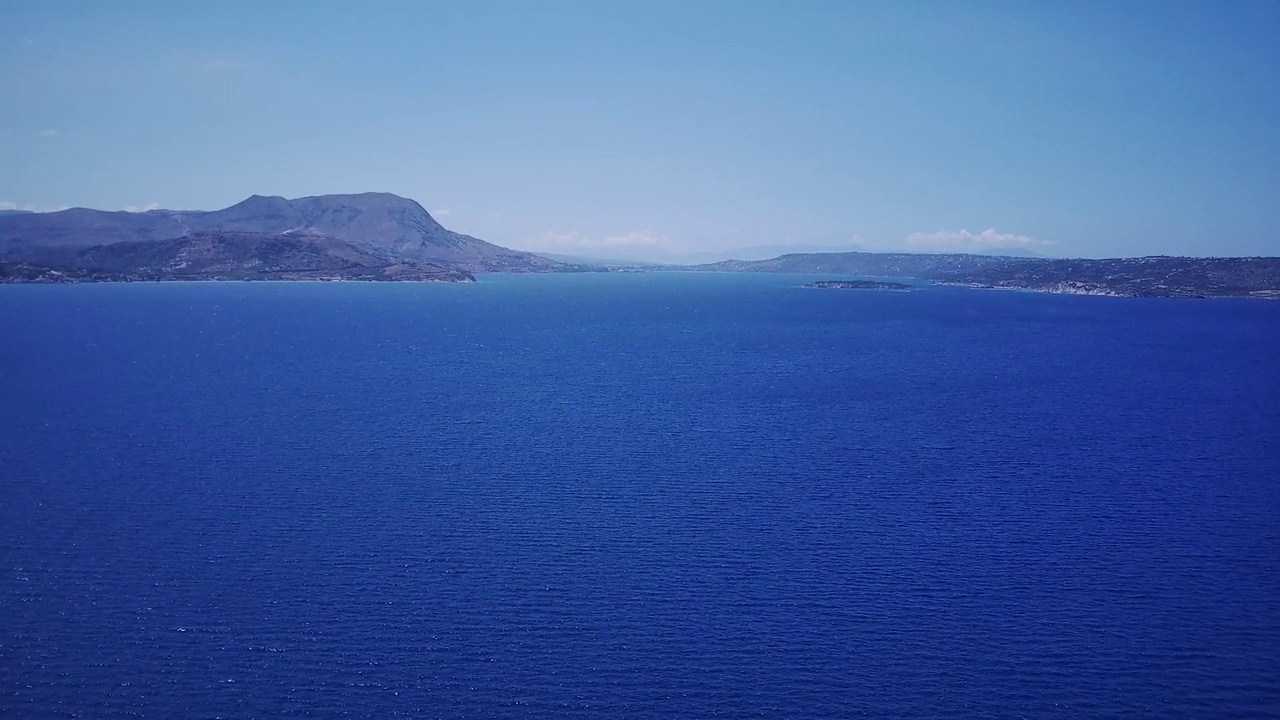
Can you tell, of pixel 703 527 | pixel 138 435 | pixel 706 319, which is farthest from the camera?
pixel 706 319

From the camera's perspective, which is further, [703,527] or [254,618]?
[703,527]

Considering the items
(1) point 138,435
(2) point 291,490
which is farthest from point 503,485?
(1) point 138,435

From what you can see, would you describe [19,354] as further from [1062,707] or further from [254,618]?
[1062,707]

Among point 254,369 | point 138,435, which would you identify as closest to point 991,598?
point 138,435

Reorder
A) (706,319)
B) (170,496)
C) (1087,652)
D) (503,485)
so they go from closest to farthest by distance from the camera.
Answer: (1087,652), (170,496), (503,485), (706,319)

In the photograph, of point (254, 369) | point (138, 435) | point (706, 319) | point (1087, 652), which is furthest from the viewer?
point (706, 319)

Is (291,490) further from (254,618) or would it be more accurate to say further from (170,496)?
(254,618)
